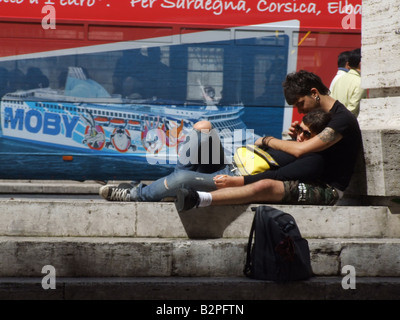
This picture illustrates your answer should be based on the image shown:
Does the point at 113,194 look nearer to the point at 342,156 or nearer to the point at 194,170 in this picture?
the point at 194,170

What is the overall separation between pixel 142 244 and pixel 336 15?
24.3 feet

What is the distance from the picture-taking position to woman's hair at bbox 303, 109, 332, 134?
18.7 ft

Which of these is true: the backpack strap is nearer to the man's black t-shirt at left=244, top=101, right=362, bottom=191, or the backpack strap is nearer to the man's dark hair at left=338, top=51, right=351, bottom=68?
the man's black t-shirt at left=244, top=101, right=362, bottom=191

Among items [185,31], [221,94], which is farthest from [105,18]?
[221,94]

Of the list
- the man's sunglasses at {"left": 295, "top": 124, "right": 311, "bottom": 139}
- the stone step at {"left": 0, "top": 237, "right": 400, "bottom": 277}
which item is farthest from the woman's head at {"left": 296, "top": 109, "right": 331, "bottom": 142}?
the stone step at {"left": 0, "top": 237, "right": 400, "bottom": 277}

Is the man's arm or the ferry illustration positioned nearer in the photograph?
the man's arm

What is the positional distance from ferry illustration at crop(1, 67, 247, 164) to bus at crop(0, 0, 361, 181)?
2cm

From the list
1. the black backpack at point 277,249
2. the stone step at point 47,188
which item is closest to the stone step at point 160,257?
the black backpack at point 277,249

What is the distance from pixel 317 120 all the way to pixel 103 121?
232 inches

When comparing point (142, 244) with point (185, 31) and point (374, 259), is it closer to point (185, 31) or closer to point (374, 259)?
point (374, 259)

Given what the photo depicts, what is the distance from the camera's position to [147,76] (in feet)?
36.3

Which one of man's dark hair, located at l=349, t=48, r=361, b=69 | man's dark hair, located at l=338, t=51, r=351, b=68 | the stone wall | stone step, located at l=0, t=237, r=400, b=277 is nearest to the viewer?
stone step, located at l=0, t=237, r=400, b=277

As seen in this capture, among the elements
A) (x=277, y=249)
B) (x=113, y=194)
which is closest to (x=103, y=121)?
(x=113, y=194)

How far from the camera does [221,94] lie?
11133mm
